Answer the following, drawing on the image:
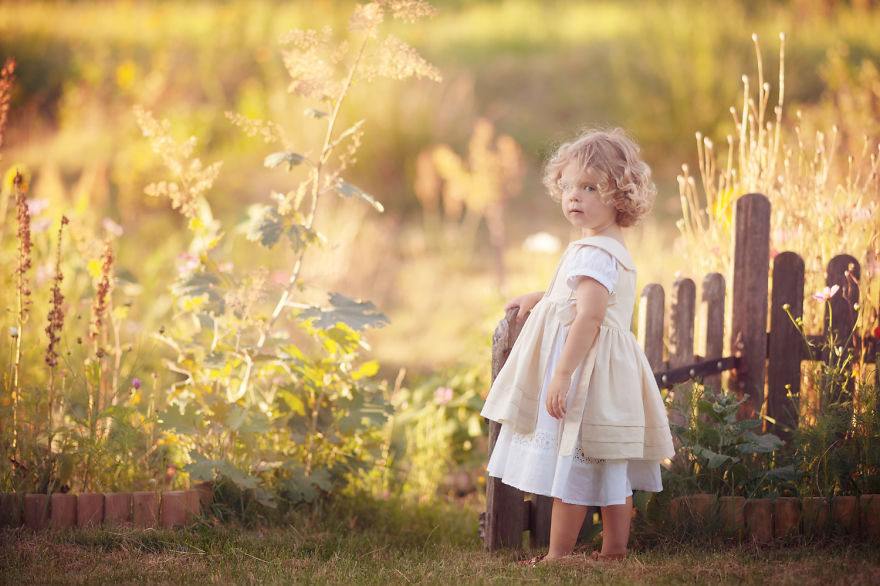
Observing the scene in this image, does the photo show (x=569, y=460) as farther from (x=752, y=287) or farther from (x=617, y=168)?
(x=752, y=287)

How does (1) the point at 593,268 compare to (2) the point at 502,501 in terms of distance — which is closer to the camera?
(1) the point at 593,268

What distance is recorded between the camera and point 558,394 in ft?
7.22

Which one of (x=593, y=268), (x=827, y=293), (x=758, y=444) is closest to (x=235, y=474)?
(x=593, y=268)

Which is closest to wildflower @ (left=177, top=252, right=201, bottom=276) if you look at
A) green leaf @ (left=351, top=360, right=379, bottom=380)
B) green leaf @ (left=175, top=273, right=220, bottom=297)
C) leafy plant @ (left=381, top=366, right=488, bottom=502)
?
green leaf @ (left=175, top=273, right=220, bottom=297)

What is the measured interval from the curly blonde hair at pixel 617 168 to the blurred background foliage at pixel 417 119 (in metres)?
1.11

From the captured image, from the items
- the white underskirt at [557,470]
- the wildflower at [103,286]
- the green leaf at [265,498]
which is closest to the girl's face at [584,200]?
the white underskirt at [557,470]

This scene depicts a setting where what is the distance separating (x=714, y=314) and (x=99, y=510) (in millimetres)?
2167

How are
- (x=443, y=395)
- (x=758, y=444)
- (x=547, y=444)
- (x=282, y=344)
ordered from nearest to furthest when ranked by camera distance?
(x=547, y=444), (x=758, y=444), (x=282, y=344), (x=443, y=395)

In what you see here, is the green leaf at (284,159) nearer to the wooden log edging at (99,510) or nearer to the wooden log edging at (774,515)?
the wooden log edging at (99,510)

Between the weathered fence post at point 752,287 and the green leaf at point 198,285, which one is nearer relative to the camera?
the green leaf at point 198,285

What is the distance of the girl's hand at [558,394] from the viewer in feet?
7.22

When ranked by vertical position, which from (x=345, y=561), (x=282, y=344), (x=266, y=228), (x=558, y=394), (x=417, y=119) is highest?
(x=417, y=119)

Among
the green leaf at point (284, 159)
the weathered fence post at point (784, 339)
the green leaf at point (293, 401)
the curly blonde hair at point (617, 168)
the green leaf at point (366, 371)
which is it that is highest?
the green leaf at point (284, 159)

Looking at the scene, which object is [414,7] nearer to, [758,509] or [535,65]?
[758,509]
